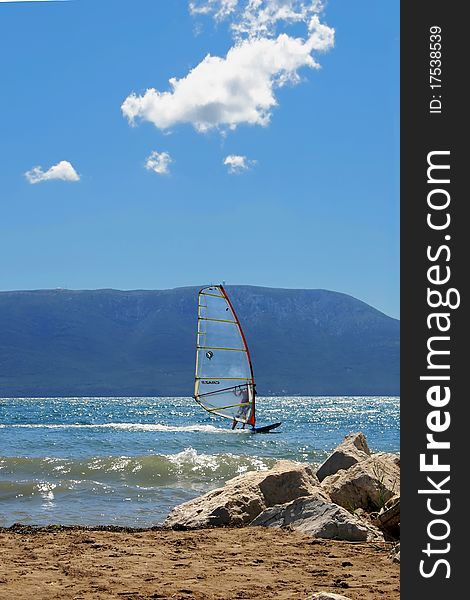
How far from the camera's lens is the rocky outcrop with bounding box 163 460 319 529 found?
7.27m

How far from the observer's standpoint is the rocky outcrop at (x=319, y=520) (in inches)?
250

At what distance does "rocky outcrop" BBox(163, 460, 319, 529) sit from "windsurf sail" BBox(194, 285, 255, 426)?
1192 cm

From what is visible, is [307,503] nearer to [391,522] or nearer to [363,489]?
[391,522]

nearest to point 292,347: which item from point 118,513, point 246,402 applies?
point 246,402

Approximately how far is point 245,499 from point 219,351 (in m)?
12.8

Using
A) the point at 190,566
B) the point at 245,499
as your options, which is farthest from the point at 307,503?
the point at 190,566

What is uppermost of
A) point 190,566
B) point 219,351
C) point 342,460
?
point 219,351

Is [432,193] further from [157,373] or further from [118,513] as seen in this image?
[157,373]

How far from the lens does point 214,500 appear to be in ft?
25.3

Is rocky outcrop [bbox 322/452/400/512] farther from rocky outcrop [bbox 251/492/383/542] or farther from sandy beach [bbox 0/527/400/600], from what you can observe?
sandy beach [bbox 0/527/400/600]

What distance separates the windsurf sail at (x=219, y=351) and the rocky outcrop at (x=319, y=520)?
1286cm

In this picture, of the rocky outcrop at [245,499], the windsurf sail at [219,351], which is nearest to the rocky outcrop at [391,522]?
the rocky outcrop at [245,499]

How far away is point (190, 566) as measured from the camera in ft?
17.7

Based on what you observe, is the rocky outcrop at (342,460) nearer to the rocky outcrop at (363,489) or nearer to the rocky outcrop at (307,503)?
the rocky outcrop at (307,503)
